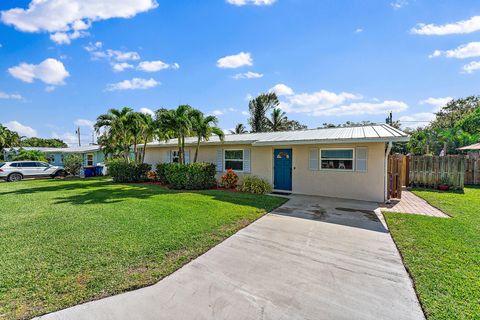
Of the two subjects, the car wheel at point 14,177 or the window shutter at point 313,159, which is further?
the car wheel at point 14,177

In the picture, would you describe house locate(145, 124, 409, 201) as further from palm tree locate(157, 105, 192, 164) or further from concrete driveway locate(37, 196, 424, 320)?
concrete driveway locate(37, 196, 424, 320)

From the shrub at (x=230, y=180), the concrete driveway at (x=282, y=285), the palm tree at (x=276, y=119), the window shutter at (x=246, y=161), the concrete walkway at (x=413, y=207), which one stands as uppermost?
the palm tree at (x=276, y=119)

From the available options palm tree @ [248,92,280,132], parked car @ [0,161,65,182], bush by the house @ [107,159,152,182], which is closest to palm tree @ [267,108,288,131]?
palm tree @ [248,92,280,132]

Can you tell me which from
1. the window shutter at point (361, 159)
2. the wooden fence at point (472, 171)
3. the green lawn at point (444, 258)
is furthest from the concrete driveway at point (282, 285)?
the wooden fence at point (472, 171)

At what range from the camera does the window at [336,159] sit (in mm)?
9289

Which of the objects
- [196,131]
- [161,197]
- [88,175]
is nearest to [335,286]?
[161,197]

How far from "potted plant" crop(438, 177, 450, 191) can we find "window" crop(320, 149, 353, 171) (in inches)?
222

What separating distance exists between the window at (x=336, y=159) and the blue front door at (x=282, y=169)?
154 cm

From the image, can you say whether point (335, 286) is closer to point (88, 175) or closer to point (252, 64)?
point (252, 64)

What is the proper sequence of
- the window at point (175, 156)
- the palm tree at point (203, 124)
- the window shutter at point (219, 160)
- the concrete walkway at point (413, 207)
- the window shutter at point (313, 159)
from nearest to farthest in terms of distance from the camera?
the concrete walkway at point (413, 207) → the window shutter at point (313, 159) → the palm tree at point (203, 124) → the window shutter at point (219, 160) → the window at point (175, 156)

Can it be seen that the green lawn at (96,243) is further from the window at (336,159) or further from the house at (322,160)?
the window at (336,159)

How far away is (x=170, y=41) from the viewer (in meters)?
11.4

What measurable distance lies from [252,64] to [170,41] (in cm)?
463

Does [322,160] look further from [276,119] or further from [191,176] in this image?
[276,119]
